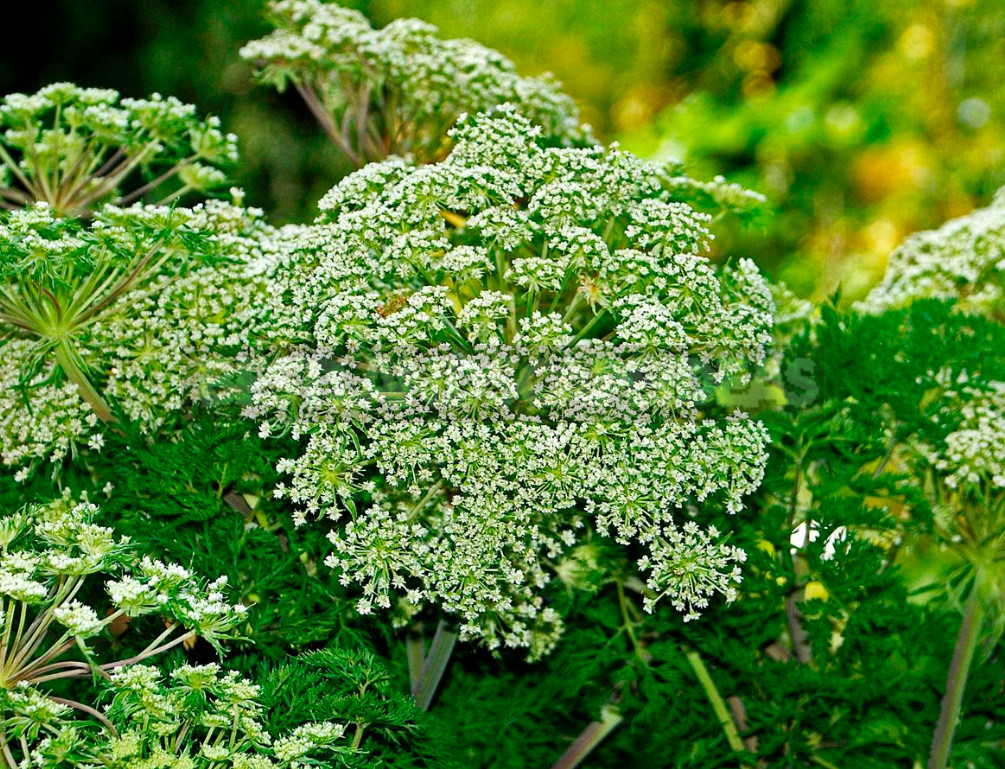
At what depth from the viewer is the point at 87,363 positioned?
1.33 m

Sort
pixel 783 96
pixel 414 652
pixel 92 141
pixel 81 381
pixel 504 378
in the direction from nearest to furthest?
pixel 504 378 < pixel 81 381 < pixel 414 652 < pixel 92 141 < pixel 783 96

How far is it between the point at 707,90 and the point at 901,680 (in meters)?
6.13

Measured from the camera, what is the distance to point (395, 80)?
72.6 inches

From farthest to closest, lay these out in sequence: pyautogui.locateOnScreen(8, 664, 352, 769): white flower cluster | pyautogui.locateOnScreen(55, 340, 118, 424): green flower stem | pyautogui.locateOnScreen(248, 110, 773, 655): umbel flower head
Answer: pyautogui.locateOnScreen(55, 340, 118, 424): green flower stem, pyautogui.locateOnScreen(248, 110, 773, 655): umbel flower head, pyautogui.locateOnScreen(8, 664, 352, 769): white flower cluster

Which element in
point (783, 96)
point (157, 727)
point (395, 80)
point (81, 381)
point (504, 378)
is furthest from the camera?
point (783, 96)

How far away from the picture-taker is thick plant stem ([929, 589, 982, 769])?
4.42ft

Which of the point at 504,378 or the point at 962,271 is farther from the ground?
the point at 962,271

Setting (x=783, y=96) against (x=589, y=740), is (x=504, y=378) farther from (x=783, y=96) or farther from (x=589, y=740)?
(x=783, y=96)

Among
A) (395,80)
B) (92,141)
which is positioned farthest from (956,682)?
(92,141)

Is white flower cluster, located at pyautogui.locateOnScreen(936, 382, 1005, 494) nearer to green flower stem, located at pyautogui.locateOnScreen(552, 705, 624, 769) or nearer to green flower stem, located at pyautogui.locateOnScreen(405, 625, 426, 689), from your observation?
green flower stem, located at pyautogui.locateOnScreen(552, 705, 624, 769)

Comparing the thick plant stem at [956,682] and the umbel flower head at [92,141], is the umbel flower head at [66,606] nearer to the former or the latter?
the umbel flower head at [92,141]

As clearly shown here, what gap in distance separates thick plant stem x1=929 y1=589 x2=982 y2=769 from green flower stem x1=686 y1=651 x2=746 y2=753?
0.87ft

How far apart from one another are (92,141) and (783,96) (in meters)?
5.14

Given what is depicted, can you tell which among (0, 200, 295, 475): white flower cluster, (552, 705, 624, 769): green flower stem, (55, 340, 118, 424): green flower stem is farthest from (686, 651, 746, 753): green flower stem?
(55, 340, 118, 424): green flower stem
